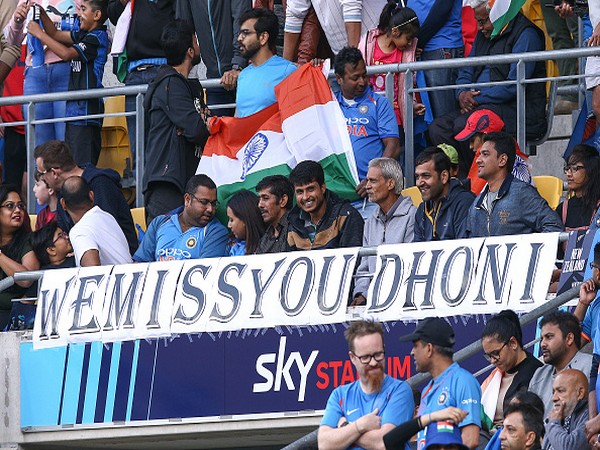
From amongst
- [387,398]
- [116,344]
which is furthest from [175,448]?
[387,398]

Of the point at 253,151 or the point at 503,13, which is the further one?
the point at 503,13

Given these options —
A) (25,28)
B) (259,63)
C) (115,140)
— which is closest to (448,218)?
(259,63)

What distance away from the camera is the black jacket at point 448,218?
12.8 meters

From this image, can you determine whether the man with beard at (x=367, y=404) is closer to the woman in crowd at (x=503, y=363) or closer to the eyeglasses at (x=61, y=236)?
the woman in crowd at (x=503, y=363)

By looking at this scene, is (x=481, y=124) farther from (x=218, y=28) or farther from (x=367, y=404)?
(x=367, y=404)

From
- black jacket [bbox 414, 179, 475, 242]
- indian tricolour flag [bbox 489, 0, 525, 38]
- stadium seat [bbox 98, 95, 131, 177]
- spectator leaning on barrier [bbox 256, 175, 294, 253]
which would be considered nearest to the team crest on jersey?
black jacket [bbox 414, 179, 475, 242]

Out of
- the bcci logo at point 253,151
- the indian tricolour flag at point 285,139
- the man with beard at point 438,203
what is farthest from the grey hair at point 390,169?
the bcci logo at point 253,151

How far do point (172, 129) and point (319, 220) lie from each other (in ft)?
5.97

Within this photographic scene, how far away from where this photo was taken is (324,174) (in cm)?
1386

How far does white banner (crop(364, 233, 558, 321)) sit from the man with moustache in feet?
5.06

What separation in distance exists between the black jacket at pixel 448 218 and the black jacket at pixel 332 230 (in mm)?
434

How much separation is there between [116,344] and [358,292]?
1.81 metres

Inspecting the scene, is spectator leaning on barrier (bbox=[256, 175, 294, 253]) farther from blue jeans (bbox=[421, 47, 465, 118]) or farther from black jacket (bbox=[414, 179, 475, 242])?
blue jeans (bbox=[421, 47, 465, 118])

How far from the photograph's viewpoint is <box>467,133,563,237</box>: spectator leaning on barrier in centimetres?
1247
